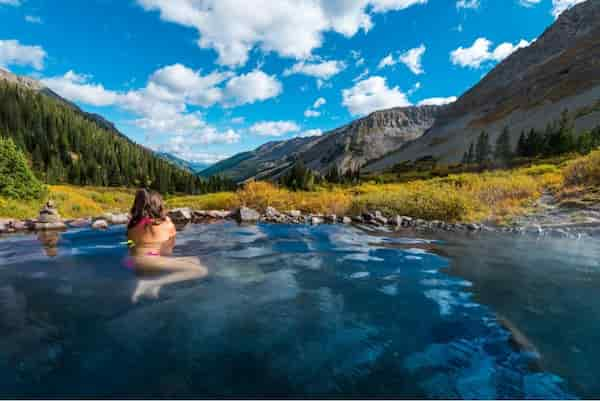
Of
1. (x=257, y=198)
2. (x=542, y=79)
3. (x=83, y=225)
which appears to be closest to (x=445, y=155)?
(x=542, y=79)

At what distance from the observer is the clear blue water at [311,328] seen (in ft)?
8.05

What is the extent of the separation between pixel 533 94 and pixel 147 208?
14971cm

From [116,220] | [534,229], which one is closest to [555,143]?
[534,229]

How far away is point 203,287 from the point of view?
4.79 m

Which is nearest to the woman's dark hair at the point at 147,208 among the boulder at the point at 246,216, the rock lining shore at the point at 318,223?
the rock lining shore at the point at 318,223

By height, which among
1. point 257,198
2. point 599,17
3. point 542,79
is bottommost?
point 257,198

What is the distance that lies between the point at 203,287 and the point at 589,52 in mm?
164163

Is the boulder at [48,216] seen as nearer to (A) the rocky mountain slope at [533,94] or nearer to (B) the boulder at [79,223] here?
(B) the boulder at [79,223]

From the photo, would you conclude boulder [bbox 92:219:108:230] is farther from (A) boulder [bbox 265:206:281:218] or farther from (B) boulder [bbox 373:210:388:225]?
(B) boulder [bbox 373:210:388:225]

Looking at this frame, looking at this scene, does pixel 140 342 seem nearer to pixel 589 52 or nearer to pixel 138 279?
pixel 138 279

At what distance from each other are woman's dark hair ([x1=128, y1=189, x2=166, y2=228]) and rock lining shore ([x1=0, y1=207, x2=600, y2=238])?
19.6 ft

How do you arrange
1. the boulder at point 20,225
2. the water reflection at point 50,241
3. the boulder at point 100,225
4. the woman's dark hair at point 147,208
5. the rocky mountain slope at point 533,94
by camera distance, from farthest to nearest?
the rocky mountain slope at point 533,94, the boulder at point 100,225, the boulder at point 20,225, the water reflection at point 50,241, the woman's dark hair at point 147,208

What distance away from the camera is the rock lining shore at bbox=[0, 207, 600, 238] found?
8773 millimetres

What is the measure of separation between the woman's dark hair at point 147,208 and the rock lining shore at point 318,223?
5.98m
